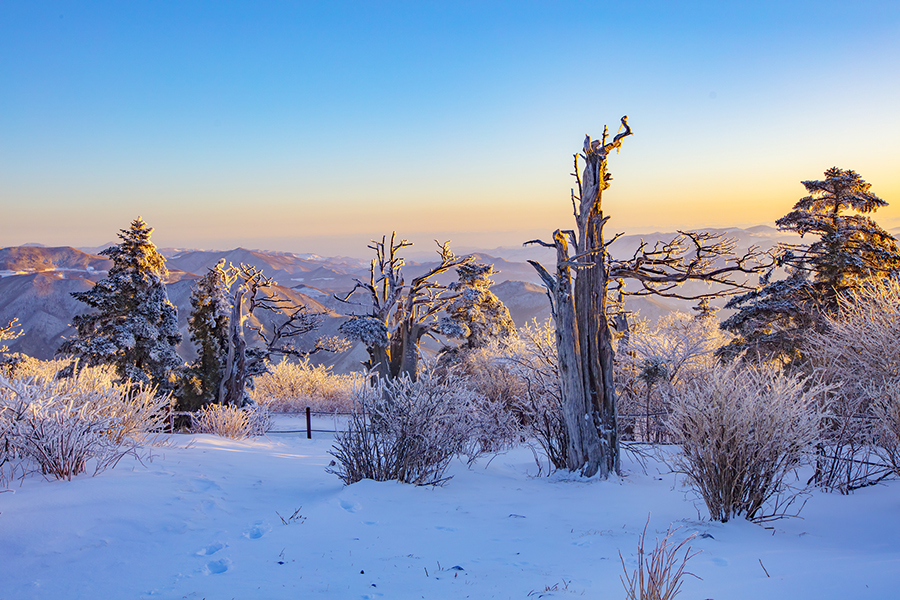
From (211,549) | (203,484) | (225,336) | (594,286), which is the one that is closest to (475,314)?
(225,336)

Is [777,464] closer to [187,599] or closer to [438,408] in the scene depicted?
[438,408]

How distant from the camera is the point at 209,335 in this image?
19.4 m

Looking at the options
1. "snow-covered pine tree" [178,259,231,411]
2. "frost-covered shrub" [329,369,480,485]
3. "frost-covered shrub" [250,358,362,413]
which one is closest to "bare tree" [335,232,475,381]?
"snow-covered pine tree" [178,259,231,411]

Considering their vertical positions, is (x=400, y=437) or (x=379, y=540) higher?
(x=400, y=437)

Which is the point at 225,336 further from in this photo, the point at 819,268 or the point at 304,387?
the point at 819,268

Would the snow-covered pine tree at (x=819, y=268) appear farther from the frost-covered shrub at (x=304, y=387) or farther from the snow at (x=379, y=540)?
the frost-covered shrub at (x=304, y=387)

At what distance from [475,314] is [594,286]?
15.1 meters

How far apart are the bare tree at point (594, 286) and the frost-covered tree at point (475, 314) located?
13619 millimetres

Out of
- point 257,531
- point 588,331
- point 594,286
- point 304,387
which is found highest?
point 594,286

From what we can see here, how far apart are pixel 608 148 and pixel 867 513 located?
580 centimetres

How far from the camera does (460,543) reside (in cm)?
453

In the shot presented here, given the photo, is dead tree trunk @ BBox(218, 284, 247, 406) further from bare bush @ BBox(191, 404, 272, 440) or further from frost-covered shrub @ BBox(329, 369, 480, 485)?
frost-covered shrub @ BBox(329, 369, 480, 485)

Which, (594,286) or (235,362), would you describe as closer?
(594,286)

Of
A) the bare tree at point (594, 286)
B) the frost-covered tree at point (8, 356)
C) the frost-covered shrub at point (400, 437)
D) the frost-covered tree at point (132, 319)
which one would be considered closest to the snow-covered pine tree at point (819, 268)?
the bare tree at point (594, 286)
